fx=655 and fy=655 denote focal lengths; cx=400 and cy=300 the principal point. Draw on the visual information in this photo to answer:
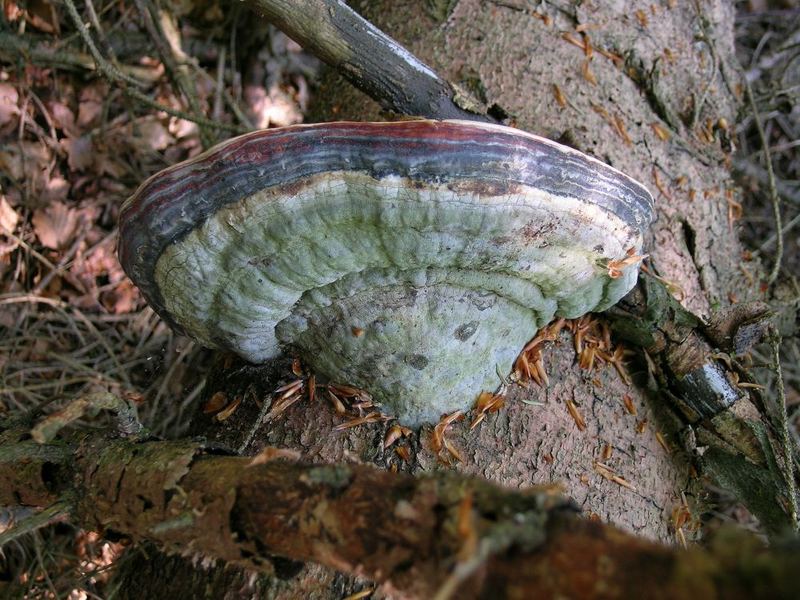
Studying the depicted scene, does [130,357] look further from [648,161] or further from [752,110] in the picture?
[752,110]

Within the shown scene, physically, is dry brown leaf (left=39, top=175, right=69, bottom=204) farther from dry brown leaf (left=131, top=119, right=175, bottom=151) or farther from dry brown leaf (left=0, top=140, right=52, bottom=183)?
dry brown leaf (left=131, top=119, right=175, bottom=151)

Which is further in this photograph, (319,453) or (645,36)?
(645,36)

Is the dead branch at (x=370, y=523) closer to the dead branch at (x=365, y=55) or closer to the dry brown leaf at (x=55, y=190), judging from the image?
the dead branch at (x=365, y=55)

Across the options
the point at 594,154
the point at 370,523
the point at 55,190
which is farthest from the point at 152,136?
the point at 370,523

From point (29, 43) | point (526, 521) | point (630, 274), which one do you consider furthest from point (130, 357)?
point (526, 521)

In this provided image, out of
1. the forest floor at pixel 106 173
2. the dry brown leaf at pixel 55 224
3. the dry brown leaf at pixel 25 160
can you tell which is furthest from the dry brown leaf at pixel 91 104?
the dry brown leaf at pixel 55 224

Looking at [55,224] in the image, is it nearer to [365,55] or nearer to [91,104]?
[91,104]

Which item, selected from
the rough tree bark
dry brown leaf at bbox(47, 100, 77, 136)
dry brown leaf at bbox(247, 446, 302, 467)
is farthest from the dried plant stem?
dry brown leaf at bbox(47, 100, 77, 136)
